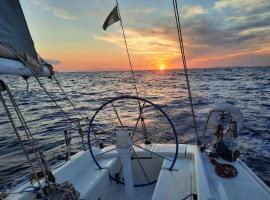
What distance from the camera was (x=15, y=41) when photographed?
2.93m

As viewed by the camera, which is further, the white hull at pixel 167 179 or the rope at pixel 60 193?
the white hull at pixel 167 179

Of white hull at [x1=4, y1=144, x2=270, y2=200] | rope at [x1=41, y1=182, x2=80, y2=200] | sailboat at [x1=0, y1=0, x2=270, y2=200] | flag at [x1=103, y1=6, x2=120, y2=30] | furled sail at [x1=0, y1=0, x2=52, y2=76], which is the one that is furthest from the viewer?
flag at [x1=103, y1=6, x2=120, y2=30]

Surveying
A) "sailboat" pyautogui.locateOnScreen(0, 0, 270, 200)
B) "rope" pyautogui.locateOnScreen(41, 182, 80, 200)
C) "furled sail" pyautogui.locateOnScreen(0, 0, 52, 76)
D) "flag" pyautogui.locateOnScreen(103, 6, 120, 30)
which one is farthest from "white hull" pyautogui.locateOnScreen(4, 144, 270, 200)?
"flag" pyautogui.locateOnScreen(103, 6, 120, 30)

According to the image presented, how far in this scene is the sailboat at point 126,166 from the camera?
9.67ft

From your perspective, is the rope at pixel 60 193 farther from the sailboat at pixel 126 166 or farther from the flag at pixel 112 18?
the flag at pixel 112 18

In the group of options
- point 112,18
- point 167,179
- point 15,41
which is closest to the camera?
point 15,41

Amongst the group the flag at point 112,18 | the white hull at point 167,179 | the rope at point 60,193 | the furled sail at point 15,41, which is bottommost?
the white hull at point 167,179

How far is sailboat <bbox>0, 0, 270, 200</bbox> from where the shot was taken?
2.95 metres

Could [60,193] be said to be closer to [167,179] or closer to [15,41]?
[167,179]

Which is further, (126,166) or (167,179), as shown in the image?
(167,179)

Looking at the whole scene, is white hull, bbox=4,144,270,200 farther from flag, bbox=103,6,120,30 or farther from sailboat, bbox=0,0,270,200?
flag, bbox=103,6,120,30

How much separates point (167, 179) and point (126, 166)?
0.68 metres

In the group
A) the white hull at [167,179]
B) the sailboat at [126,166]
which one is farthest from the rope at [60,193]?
the white hull at [167,179]

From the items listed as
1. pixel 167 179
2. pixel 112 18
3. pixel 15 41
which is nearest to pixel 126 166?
pixel 167 179
